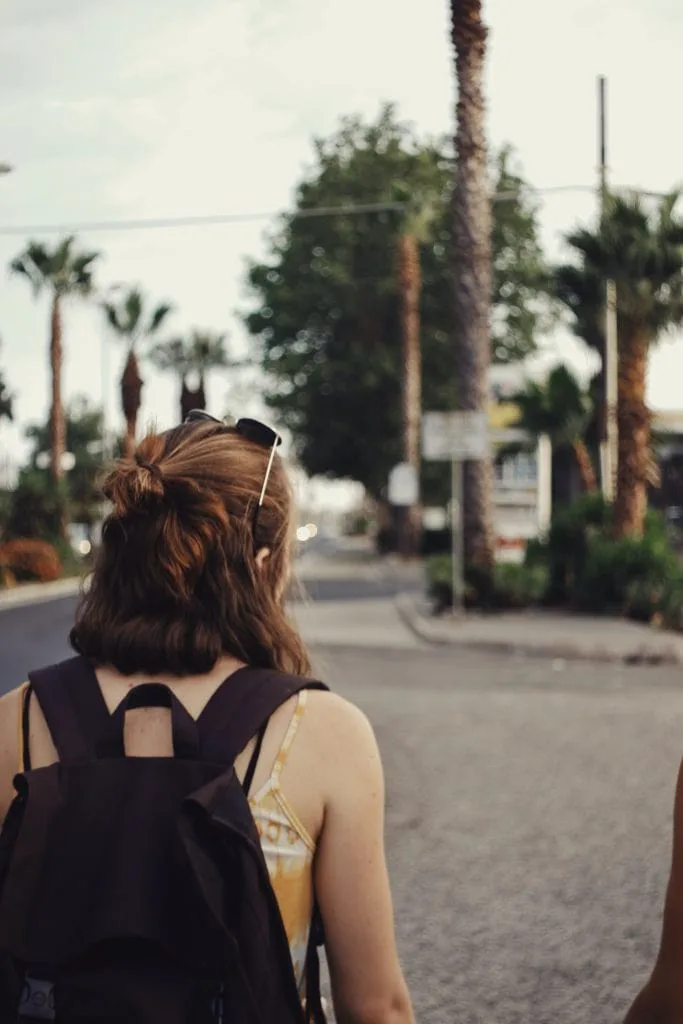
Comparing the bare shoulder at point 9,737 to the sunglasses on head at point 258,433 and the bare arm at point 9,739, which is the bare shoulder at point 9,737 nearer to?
the bare arm at point 9,739

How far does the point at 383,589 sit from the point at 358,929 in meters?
31.8

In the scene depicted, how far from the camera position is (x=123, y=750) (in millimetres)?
1964

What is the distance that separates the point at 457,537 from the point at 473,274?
3974 mm

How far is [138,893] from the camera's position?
1878 millimetres

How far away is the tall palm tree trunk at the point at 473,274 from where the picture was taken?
21.4 m

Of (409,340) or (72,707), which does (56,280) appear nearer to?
(409,340)

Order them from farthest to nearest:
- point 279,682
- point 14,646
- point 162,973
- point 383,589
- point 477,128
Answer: point 383,589, point 477,128, point 14,646, point 279,682, point 162,973

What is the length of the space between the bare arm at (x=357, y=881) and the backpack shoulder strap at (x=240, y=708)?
0.32 feet

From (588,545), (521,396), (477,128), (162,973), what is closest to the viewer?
(162,973)

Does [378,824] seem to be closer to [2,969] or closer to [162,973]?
[162,973]

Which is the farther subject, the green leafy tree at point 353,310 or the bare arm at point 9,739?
the green leafy tree at point 353,310

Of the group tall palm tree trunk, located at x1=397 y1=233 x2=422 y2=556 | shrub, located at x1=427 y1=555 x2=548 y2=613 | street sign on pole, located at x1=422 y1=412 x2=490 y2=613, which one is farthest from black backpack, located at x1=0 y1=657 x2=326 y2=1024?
tall palm tree trunk, located at x1=397 y1=233 x2=422 y2=556

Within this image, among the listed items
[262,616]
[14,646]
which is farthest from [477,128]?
[262,616]

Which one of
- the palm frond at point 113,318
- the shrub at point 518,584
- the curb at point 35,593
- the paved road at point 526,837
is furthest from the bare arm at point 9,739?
the palm frond at point 113,318
